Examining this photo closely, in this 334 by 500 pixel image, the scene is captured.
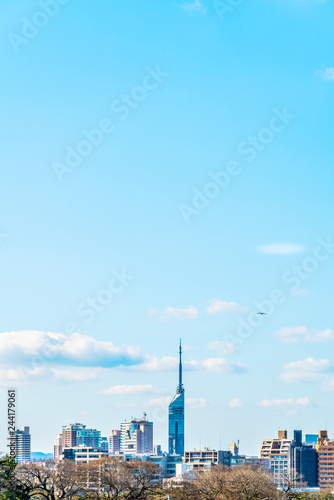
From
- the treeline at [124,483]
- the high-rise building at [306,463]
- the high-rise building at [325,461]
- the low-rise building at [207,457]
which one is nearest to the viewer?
the treeline at [124,483]

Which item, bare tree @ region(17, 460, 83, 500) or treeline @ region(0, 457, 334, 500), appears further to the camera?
treeline @ region(0, 457, 334, 500)

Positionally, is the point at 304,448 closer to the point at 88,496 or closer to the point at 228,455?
the point at 228,455

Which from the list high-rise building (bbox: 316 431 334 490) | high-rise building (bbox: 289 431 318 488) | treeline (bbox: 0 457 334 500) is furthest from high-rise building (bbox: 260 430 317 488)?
treeline (bbox: 0 457 334 500)

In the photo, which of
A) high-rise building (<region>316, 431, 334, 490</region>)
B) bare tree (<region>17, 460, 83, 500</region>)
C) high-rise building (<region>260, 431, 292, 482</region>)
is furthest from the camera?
high-rise building (<region>260, 431, 292, 482</region>)

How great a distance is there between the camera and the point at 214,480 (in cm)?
6931

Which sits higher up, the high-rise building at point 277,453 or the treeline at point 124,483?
the treeline at point 124,483

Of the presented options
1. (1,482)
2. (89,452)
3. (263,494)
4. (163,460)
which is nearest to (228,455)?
(163,460)

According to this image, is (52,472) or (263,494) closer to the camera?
(52,472)

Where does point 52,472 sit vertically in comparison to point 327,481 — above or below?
above

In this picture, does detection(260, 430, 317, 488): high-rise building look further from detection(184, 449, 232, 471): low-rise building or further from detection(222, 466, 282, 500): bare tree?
detection(222, 466, 282, 500): bare tree

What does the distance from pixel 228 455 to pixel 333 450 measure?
111 feet

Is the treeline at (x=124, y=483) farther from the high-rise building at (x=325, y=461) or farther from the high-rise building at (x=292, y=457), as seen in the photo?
the high-rise building at (x=325, y=461)

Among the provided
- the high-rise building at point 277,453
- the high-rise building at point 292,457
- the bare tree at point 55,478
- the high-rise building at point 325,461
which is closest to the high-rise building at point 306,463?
the high-rise building at point 292,457

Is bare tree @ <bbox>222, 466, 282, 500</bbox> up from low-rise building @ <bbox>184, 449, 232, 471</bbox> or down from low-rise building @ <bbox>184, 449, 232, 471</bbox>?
up
